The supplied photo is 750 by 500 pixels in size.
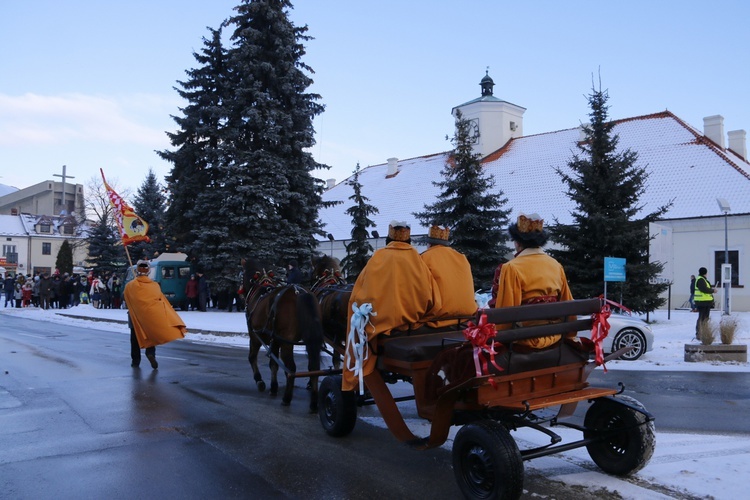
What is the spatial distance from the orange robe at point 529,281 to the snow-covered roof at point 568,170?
19.1m

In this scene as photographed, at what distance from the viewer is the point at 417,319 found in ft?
20.1

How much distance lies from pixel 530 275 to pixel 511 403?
3.77 feet

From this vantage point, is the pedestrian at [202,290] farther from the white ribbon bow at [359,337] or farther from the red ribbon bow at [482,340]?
the red ribbon bow at [482,340]

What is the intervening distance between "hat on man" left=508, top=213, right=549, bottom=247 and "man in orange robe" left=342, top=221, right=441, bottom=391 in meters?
1.08

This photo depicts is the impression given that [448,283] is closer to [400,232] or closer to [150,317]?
[400,232]

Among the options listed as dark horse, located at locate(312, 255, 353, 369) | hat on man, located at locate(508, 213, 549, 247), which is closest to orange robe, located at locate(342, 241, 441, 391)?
hat on man, located at locate(508, 213, 549, 247)

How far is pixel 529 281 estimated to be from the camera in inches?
208

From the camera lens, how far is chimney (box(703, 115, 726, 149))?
116 ft

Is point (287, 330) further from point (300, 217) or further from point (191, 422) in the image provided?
point (300, 217)

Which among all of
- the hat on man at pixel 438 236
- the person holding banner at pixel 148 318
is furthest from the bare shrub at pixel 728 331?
the person holding banner at pixel 148 318

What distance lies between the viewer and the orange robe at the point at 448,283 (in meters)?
6.30

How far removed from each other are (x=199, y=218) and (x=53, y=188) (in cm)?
7796

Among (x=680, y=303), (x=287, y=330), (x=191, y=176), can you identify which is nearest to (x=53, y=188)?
(x=191, y=176)

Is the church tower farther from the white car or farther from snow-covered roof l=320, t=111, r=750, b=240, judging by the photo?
the white car
